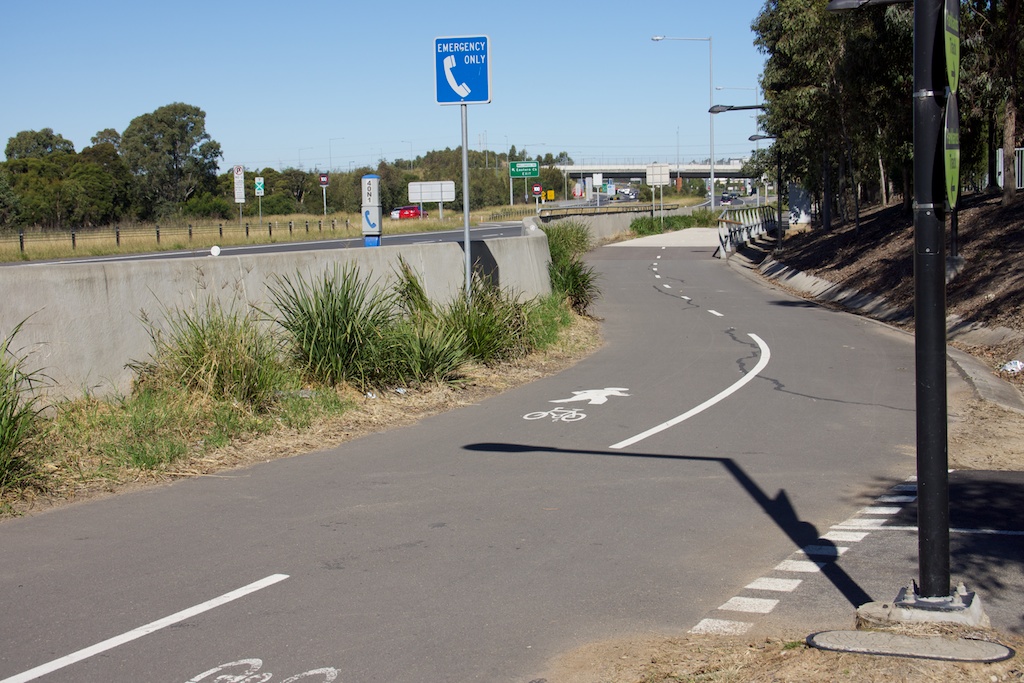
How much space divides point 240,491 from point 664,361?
9152mm

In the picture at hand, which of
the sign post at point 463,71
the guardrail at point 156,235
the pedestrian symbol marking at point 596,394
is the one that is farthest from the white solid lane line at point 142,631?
the guardrail at point 156,235

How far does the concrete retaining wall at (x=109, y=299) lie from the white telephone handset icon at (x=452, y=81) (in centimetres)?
270

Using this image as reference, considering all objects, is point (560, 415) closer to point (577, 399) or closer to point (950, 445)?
point (577, 399)

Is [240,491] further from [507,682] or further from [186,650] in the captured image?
[507,682]

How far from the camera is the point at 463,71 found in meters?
13.6

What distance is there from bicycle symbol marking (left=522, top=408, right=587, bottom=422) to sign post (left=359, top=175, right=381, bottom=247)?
5510 millimetres

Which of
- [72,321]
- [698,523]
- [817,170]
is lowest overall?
[698,523]

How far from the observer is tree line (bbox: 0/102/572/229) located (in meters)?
60.6

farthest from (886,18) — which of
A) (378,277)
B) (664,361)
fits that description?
(378,277)

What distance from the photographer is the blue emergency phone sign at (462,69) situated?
532 inches

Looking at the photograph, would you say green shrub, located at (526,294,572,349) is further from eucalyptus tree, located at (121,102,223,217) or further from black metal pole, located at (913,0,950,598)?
eucalyptus tree, located at (121,102,223,217)

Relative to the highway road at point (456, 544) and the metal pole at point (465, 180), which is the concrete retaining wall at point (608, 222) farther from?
the highway road at point (456, 544)

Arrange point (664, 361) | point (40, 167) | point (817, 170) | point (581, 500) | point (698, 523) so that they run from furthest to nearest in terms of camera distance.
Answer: point (40, 167)
point (817, 170)
point (664, 361)
point (581, 500)
point (698, 523)

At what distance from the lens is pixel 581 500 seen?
762 centimetres
